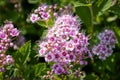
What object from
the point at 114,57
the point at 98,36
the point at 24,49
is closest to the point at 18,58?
the point at 24,49

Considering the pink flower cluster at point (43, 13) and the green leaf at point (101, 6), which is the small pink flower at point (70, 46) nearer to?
the pink flower cluster at point (43, 13)

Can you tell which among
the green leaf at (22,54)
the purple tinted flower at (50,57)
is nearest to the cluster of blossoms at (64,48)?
the purple tinted flower at (50,57)

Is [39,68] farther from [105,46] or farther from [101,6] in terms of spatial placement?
[101,6]

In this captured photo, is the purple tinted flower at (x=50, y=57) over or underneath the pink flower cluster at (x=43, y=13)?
underneath

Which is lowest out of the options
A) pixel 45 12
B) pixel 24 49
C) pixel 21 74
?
pixel 21 74

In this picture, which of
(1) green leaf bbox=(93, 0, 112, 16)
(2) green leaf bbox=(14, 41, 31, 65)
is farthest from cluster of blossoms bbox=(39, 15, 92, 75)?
(1) green leaf bbox=(93, 0, 112, 16)

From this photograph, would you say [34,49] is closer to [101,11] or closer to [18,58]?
[18,58]
